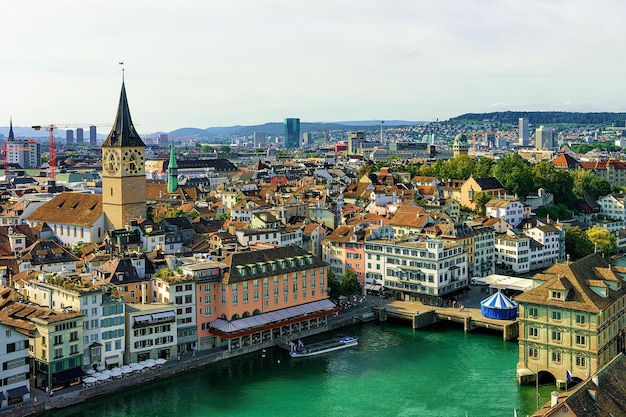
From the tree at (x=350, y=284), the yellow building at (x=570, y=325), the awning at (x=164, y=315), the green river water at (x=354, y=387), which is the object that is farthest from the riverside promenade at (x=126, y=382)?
the yellow building at (x=570, y=325)

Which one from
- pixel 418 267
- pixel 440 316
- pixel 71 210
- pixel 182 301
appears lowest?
pixel 440 316

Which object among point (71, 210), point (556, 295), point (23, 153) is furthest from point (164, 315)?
point (23, 153)

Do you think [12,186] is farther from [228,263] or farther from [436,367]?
[436,367]

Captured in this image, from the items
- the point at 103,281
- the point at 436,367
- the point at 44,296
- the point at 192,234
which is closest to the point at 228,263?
the point at 103,281

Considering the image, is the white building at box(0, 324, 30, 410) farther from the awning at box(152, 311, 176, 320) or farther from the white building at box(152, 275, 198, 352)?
the white building at box(152, 275, 198, 352)

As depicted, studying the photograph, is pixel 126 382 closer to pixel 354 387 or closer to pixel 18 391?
pixel 18 391

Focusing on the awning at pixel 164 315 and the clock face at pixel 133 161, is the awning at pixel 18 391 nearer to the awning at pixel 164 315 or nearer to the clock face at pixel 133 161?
the awning at pixel 164 315

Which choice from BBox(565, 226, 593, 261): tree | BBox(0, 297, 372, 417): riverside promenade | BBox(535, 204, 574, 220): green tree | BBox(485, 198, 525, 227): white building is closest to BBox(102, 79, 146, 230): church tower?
BBox(0, 297, 372, 417): riverside promenade
